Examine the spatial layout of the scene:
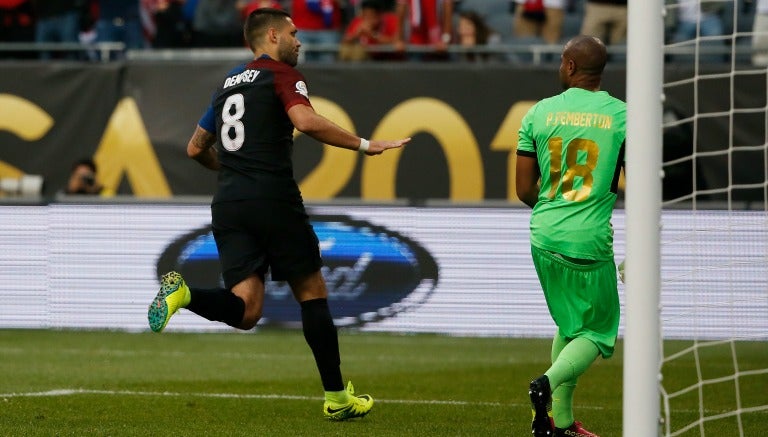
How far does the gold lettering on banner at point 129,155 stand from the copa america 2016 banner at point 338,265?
1979mm

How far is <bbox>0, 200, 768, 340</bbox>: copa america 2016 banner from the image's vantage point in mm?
13086

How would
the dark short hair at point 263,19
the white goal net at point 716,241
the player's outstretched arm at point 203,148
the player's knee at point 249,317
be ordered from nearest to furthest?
the player's knee at point 249,317 → the dark short hair at point 263,19 → the player's outstretched arm at point 203,148 → the white goal net at point 716,241

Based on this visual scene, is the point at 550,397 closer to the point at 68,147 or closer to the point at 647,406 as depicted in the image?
the point at 647,406

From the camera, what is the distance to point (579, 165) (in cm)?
657

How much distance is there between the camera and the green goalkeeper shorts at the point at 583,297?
6.58 m

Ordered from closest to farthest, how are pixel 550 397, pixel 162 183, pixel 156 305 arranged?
1. pixel 550 397
2. pixel 156 305
3. pixel 162 183

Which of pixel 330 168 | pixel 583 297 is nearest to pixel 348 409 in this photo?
pixel 583 297

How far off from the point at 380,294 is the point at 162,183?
378 cm

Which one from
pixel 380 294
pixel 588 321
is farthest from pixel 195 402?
pixel 380 294

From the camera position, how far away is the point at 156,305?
7.00 meters

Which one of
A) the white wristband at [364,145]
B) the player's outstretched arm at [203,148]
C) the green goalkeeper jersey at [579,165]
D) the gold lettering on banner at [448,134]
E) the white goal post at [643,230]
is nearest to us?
the white goal post at [643,230]

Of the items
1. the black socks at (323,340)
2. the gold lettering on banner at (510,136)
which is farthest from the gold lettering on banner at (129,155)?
the black socks at (323,340)

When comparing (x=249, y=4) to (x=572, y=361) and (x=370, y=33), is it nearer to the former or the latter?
(x=370, y=33)

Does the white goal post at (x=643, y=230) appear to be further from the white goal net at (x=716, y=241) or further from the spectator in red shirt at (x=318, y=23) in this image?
the spectator in red shirt at (x=318, y=23)
